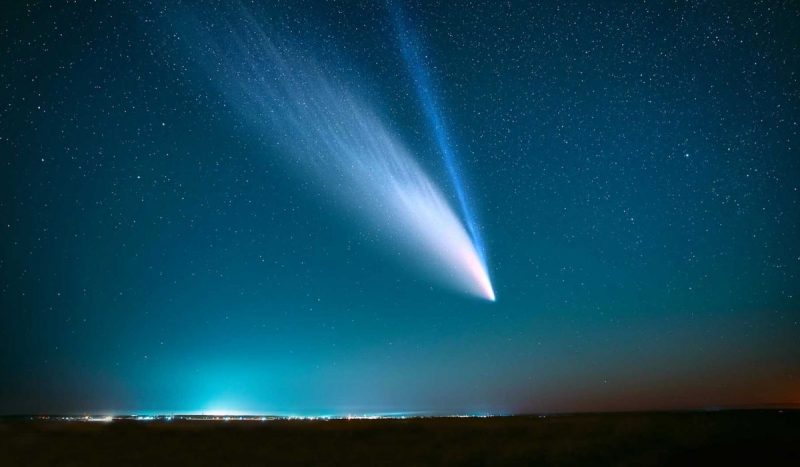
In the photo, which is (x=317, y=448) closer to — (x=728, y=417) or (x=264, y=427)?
(x=264, y=427)

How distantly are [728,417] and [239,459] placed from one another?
4287 millimetres

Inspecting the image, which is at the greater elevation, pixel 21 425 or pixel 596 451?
pixel 21 425

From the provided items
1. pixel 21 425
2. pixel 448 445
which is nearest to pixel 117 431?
pixel 21 425

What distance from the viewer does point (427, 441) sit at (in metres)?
4.85

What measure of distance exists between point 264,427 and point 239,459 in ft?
1.07

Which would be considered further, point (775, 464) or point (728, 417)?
point (728, 417)

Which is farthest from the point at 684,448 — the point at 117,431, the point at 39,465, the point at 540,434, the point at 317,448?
the point at 39,465

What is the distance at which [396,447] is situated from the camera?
4.84 metres

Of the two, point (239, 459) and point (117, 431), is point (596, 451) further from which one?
point (117, 431)

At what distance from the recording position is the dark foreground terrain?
475 cm

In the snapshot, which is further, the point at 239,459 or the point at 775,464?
the point at 239,459

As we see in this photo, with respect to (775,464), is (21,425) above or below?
above

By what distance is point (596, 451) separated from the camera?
15.6 ft

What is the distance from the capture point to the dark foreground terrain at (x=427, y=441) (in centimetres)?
475
